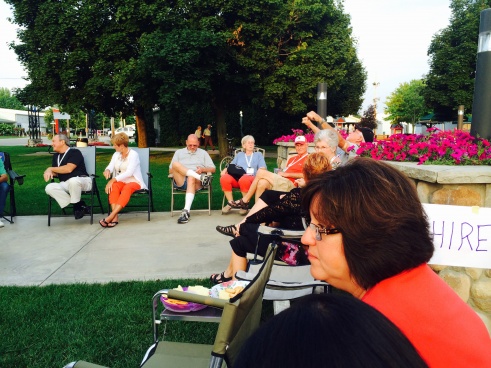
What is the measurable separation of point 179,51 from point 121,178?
984cm

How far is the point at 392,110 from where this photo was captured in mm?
61906

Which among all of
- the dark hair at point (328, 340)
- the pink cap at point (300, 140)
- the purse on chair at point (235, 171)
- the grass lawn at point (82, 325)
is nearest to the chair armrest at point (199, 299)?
the grass lawn at point (82, 325)

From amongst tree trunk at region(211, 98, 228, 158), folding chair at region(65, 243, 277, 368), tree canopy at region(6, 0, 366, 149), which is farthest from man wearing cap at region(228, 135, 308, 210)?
tree trunk at region(211, 98, 228, 158)

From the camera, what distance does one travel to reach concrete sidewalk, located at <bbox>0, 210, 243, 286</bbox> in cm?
441

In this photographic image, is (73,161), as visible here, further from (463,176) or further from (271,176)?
(463,176)

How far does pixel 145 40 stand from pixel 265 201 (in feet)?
44.5

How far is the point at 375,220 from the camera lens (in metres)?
1.24

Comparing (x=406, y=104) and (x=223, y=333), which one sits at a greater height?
(x=406, y=104)

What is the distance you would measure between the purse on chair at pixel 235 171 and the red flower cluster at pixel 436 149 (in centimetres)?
336

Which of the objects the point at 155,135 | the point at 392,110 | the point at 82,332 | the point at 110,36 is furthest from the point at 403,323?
the point at 392,110

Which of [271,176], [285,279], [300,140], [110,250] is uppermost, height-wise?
[300,140]

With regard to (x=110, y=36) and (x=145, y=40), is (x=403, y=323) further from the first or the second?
(x=110, y=36)

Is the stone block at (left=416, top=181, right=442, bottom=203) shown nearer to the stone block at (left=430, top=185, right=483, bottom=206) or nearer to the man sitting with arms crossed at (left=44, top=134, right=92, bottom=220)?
the stone block at (left=430, top=185, right=483, bottom=206)

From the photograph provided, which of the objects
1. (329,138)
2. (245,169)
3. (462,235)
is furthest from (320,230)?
(245,169)
